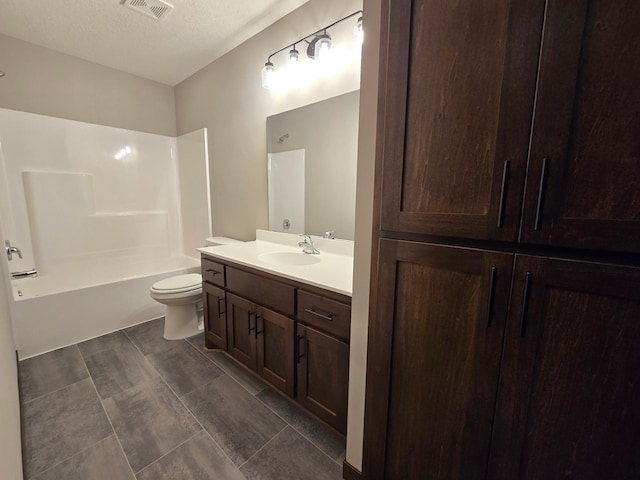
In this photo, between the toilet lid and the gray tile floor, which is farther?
the toilet lid

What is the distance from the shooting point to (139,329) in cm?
242

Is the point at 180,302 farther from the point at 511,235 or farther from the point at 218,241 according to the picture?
the point at 511,235

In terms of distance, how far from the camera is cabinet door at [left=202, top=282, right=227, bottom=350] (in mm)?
1814

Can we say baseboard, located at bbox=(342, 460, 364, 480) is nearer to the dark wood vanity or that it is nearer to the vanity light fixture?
the dark wood vanity

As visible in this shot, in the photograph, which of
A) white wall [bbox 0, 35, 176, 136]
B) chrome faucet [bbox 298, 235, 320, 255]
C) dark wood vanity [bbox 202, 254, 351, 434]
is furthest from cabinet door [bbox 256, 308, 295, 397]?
white wall [bbox 0, 35, 176, 136]

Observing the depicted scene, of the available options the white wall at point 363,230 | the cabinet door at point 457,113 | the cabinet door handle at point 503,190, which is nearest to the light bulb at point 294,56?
the white wall at point 363,230

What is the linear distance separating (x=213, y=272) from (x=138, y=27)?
6.55ft

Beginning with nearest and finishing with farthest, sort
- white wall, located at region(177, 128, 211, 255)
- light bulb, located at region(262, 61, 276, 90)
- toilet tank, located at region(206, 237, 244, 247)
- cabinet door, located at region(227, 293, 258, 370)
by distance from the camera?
cabinet door, located at region(227, 293, 258, 370), light bulb, located at region(262, 61, 276, 90), toilet tank, located at region(206, 237, 244, 247), white wall, located at region(177, 128, 211, 255)

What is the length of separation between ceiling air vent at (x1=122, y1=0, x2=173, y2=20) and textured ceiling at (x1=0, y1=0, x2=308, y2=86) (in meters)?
0.04

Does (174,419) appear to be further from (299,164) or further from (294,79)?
(294,79)

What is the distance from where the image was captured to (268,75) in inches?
76.3

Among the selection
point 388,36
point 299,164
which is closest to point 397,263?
point 388,36

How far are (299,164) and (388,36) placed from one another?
48.0 inches

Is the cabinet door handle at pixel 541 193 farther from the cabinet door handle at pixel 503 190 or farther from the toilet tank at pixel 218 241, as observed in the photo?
the toilet tank at pixel 218 241
